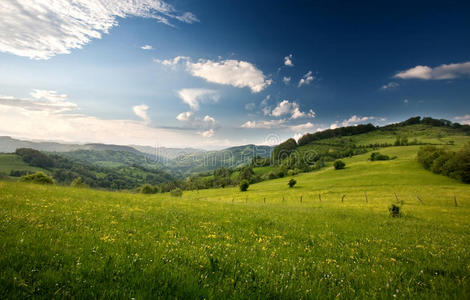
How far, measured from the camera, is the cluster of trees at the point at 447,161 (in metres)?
63.4

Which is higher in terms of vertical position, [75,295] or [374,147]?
[374,147]

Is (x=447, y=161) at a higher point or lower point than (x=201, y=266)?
higher

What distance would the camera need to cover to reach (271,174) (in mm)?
128875

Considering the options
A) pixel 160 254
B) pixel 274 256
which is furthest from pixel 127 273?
pixel 274 256

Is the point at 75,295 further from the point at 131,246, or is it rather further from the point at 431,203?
the point at 431,203

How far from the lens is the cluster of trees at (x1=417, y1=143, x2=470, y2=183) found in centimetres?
6341

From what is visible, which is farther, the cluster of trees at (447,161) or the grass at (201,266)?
the cluster of trees at (447,161)

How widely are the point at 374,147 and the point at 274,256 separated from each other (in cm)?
19458

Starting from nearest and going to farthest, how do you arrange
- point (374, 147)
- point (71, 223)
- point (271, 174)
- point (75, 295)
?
point (75, 295)
point (71, 223)
point (271, 174)
point (374, 147)

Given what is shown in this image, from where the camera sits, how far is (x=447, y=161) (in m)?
70.6

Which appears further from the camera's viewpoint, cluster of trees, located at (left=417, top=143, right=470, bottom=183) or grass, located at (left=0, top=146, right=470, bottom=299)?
cluster of trees, located at (left=417, top=143, right=470, bottom=183)

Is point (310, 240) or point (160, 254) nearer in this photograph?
point (160, 254)

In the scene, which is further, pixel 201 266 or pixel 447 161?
pixel 447 161

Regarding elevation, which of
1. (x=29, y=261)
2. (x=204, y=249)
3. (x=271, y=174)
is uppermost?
(x=29, y=261)
